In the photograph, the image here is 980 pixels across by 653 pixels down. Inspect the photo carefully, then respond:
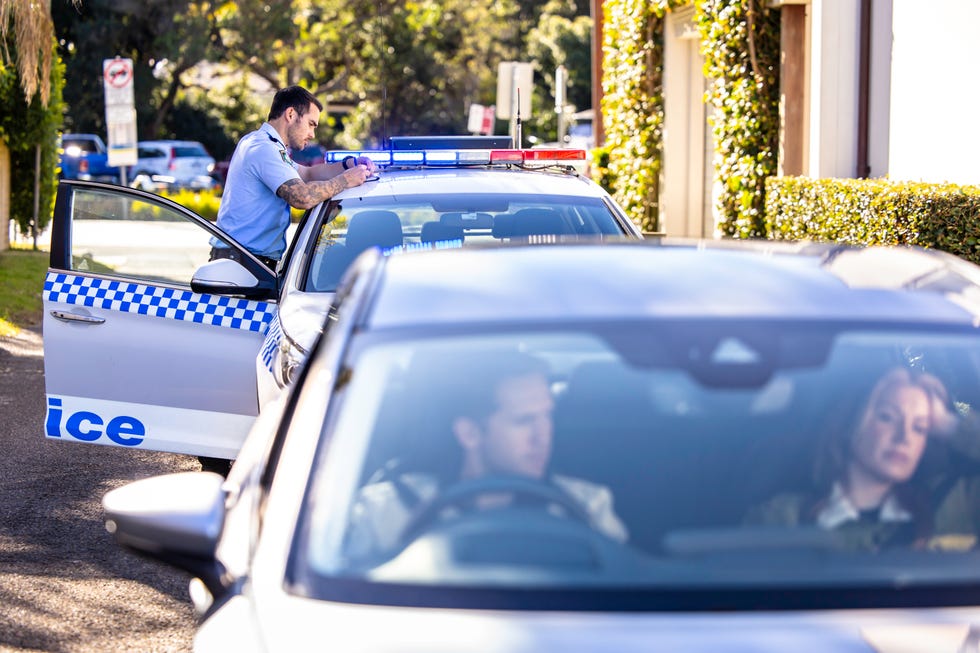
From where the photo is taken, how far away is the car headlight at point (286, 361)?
17.8 feet

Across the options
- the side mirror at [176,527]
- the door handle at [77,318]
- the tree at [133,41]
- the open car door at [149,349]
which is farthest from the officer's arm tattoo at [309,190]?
the tree at [133,41]

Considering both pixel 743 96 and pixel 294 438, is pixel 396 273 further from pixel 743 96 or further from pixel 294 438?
pixel 743 96

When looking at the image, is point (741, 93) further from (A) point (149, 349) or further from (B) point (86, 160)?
Answer: (B) point (86, 160)

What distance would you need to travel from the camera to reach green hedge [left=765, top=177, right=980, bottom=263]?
8602mm

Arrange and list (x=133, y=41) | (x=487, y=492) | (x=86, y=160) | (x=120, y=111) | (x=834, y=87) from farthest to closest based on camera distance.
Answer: (x=133, y=41) < (x=86, y=160) < (x=120, y=111) < (x=834, y=87) < (x=487, y=492)

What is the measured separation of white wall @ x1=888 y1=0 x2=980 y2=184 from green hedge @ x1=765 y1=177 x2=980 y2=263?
559mm

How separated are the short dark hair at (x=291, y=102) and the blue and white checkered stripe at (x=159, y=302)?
1.77 m

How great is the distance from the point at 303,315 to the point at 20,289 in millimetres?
11295

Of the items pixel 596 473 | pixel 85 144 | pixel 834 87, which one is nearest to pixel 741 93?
pixel 834 87

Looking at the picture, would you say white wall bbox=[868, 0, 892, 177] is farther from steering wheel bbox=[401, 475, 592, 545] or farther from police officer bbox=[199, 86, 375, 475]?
steering wheel bbox=[401, 475, 592, 545]

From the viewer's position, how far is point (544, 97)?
64.2 metres

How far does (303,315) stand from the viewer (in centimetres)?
590

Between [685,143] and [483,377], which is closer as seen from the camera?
[483,377]

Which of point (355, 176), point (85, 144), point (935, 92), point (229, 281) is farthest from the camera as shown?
Result: point (85, 144)
